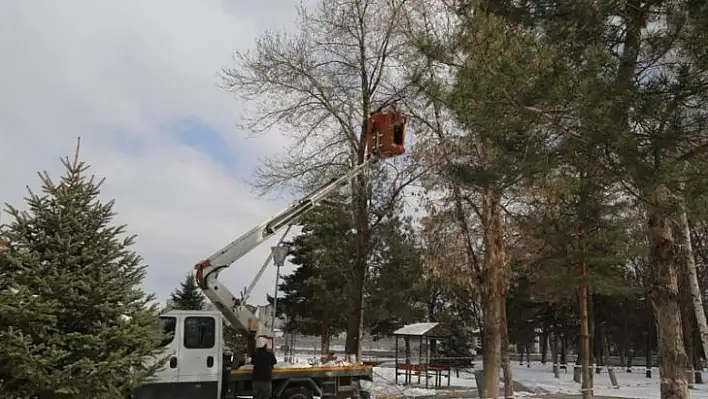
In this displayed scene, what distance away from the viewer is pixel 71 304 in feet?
23.3

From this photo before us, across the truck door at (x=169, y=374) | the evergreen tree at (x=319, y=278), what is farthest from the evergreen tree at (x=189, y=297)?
the truck door at (x=169, y=374)

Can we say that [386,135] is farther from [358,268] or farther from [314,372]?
[314,372]

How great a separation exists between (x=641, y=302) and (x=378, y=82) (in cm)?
2681

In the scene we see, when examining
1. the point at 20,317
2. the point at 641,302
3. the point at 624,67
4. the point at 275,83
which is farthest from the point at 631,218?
the point at 641,302

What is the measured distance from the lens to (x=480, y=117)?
25.5 feet

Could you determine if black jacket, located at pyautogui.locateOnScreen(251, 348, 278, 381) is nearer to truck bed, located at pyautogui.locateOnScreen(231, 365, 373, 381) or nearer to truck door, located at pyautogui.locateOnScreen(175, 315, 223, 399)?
truck bed, located at pyautogui.locateOnScreen(231, 365, 373, 381)

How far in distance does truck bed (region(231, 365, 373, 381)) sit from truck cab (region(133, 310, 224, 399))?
0.47 m

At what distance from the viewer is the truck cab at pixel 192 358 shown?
1284 cm

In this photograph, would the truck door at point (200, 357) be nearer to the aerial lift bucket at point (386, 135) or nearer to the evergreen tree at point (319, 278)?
the aerial lift bucket at point (386, 135)

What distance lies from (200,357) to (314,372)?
2.43 m

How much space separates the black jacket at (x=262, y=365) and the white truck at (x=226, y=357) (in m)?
0.74

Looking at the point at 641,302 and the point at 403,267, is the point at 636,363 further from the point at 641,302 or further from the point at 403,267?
the point at 403,267

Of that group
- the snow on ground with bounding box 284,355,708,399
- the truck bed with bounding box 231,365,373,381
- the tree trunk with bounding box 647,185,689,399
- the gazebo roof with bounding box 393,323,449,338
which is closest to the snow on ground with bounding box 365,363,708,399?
the snow on ground with bounding box 284,355,708,399

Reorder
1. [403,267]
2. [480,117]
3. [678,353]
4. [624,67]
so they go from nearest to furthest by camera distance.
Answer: [624,67] → [480,117] → [678,353] → [403,267]
